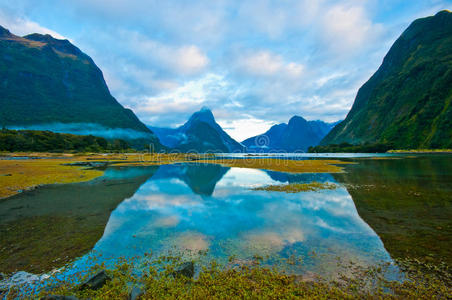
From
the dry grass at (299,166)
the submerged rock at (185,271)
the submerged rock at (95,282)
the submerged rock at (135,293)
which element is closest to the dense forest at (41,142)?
the dry grass at (299,166)

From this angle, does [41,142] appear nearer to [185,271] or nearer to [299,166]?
[299,166]

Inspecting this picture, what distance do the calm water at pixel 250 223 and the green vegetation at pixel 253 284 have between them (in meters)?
1.20

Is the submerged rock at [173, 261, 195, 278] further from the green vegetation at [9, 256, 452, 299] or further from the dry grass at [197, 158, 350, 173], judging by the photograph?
the dry grass at [197, 158, 350, 173]

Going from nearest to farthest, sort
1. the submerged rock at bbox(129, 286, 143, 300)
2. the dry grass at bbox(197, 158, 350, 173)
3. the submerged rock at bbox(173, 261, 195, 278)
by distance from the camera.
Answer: the submerged rock at bbox(129, 286, 143, 300), the submerged rock at bbox(173, 261, 195, 278), the dry grass at bbox(197, 158, 350, 173)

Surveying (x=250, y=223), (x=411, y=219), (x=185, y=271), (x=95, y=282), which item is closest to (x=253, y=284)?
(x=185, y=271)

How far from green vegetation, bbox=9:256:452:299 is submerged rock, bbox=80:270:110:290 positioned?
13cm

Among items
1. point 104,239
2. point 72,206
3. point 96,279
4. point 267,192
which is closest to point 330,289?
point 96,279

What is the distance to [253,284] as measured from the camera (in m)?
9.41

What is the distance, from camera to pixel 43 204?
78.0 feet

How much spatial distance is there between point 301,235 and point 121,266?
1265cm

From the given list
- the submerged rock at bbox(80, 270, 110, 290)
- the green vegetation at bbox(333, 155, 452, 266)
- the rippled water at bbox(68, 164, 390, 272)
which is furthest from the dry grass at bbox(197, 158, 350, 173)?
the submerged rock at bbox(80, 270, 110, 290)

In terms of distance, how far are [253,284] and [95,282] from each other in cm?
738

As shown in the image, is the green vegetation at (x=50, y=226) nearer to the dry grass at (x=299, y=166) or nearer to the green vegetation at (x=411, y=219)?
the green vegetation at (x=411, y=219)

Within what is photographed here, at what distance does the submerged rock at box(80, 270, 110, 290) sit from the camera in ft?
29.9
